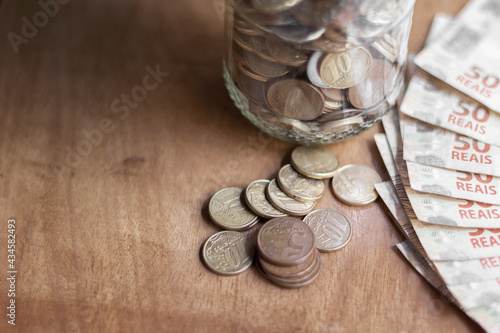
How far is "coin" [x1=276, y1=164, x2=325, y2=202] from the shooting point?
88 centimetres

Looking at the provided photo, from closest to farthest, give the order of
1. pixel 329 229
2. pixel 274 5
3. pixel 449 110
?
1. pixel 274 5
2. pixel 329 229
3. pixel 449 110

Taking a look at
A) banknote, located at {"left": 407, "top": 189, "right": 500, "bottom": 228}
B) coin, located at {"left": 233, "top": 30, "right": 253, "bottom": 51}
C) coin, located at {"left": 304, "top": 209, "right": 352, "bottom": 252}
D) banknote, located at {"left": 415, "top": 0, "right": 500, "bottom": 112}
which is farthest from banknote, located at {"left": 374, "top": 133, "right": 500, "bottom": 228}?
coin, located at {"left": 233, "top": 30, "right": 253, "bottom": 51}

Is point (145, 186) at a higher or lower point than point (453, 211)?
higher

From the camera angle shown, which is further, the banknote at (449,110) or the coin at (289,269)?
the banknote at (449,110)

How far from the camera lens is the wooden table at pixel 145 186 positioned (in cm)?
77

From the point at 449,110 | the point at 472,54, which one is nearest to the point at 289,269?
the point at 449,110

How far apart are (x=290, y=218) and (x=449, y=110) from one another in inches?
14.6

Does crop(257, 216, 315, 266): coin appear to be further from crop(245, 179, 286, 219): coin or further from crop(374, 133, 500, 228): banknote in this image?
crop(374, 133, 500, 228): banknote

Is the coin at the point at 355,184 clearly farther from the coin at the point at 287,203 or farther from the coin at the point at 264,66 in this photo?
the coin at the point at 264,66

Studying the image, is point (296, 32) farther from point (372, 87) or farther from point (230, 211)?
point (230, 211)

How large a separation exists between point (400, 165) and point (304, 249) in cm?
25

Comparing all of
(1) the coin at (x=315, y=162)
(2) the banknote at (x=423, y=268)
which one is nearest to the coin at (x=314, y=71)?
(1) the coin at (x=315, y=162)

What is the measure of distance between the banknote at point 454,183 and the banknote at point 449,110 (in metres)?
0.08

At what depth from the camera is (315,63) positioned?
2.56ft
